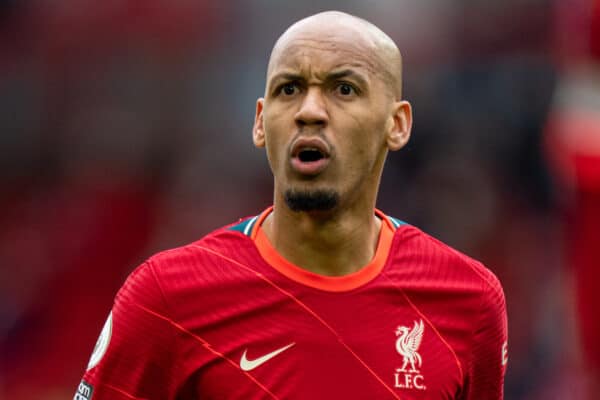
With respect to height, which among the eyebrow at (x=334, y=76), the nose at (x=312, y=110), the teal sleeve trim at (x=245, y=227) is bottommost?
the teal sleeve trim at (x=245, y=227)

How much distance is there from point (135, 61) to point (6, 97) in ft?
3.83

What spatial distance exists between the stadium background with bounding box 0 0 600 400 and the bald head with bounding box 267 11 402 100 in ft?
15.9

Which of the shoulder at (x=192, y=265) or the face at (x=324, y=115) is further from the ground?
the face at (x=324, y=115)

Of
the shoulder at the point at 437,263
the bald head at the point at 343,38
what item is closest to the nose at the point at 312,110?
the bald head at the point at 343,38

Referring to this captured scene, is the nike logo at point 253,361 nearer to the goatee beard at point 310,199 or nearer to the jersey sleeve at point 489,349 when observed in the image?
the goatee beard at point 310,199

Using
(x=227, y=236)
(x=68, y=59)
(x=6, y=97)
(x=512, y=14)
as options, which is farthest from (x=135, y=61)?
(x=227, y=236)

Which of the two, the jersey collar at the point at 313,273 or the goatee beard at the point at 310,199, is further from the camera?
the jersey collar at the point at 313,273

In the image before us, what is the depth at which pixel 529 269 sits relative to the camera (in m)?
7.93

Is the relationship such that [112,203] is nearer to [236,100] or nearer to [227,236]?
[236,100]

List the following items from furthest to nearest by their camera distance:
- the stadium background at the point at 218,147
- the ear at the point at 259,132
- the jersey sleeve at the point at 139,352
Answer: the stadium background at the point at 218,147
the ear at the point at 259,132
the jersey sleeve at the point at 139,352

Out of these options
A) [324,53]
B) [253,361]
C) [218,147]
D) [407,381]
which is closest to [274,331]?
[253,361]

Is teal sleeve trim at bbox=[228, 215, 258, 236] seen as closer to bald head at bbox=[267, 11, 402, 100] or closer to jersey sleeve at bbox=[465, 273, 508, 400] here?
bald head at bbox=[267, 11, 402, 100]

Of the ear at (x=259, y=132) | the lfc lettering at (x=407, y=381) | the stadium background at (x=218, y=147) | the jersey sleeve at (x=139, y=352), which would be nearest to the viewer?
the jersey sleeve at (x=139, y=352)

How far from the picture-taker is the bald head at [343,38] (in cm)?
300
